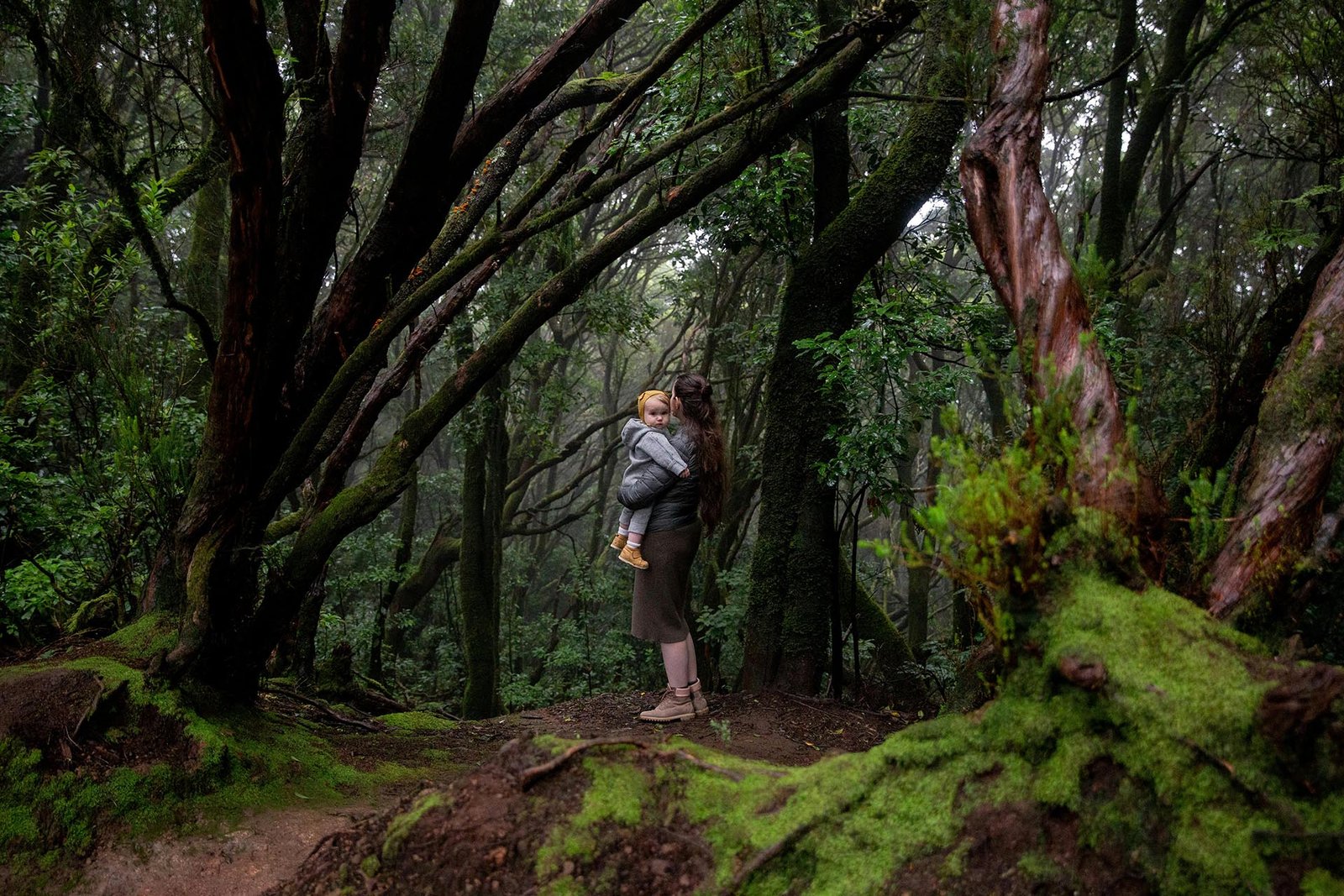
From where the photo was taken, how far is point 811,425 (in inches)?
230

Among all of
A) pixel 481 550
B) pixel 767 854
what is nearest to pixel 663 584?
pixel 767 854

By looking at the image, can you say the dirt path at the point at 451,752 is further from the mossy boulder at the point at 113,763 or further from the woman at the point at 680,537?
the woman at the point at 680,537

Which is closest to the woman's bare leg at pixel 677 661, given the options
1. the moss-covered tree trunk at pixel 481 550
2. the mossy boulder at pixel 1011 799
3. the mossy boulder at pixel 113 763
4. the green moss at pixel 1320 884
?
the mossy boulder at pixel 113 763

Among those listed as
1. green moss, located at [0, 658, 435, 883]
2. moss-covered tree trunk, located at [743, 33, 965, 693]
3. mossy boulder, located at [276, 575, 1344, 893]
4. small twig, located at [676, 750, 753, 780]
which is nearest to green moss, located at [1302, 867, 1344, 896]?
mossy boulder, located at [276, 575, 1344, 893]

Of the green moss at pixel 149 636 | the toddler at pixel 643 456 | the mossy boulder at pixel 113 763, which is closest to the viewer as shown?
the mossy boulder at pixel 113 763

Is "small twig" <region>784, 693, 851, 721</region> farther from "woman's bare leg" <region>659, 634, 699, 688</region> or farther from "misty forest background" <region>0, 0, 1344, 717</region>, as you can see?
"woman's bare leg" <region>659, 634, 699, 688</region>

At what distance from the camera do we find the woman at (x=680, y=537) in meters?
5.08

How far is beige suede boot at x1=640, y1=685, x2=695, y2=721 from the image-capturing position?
5.19m

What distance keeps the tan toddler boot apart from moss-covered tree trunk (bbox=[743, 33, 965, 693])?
1.15m

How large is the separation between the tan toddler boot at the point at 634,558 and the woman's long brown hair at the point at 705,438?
18.6 inches

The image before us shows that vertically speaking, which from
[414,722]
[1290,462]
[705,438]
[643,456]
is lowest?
[414,722]

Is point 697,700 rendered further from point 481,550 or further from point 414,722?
point 481,550

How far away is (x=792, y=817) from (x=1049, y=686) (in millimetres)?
640

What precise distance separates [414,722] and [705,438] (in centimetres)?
303
